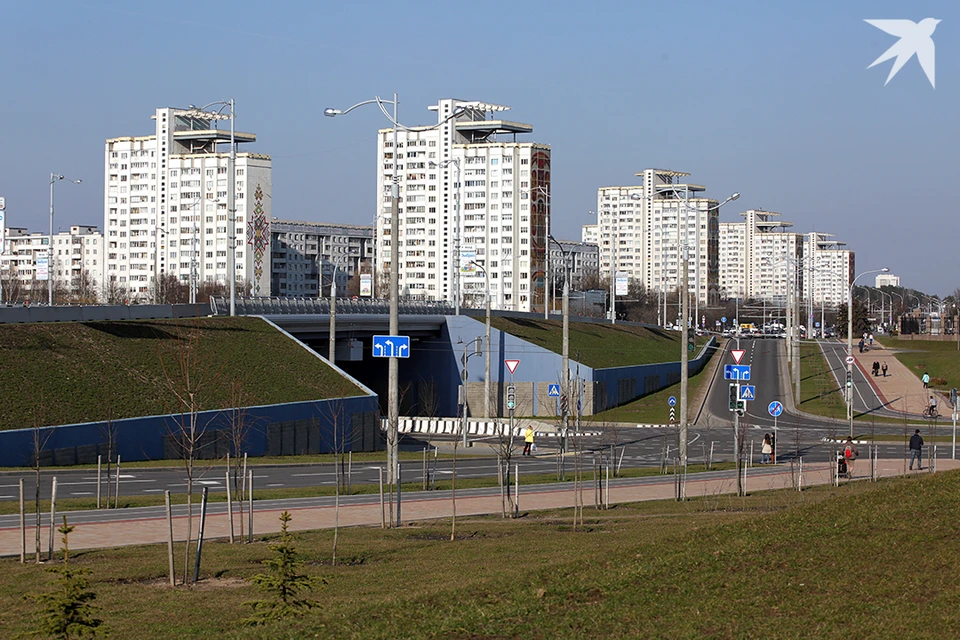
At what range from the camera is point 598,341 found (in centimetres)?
9094

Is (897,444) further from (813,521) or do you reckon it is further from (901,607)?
(901,607)

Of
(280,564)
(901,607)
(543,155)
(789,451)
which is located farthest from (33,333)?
(543,155)

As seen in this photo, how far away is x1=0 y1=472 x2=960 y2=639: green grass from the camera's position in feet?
35.6

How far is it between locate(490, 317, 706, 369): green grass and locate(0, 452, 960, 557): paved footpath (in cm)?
3633

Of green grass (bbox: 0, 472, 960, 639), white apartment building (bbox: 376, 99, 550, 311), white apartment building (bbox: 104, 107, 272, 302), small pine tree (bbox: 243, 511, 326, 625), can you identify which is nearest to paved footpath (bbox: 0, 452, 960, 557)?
green grass (bbox: 0, 472, 960, 639)

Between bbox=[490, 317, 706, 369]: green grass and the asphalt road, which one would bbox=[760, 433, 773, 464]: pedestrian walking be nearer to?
the asphalt road

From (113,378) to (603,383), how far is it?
36250 mm

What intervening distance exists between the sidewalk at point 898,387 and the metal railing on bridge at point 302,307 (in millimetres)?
31880

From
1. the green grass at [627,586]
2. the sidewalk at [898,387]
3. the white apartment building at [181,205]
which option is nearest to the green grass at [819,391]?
the sidewalk at [898,387]

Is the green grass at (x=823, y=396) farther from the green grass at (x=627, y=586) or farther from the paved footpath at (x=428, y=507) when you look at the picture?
the green grass at (x=627, y=586)

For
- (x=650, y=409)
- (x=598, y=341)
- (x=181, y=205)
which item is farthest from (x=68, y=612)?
(x=181, y=205)

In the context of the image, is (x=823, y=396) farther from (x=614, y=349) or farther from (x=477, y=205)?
(x=477, y=205)

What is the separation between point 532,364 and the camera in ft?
244

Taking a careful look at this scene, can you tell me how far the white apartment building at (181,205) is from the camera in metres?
169
